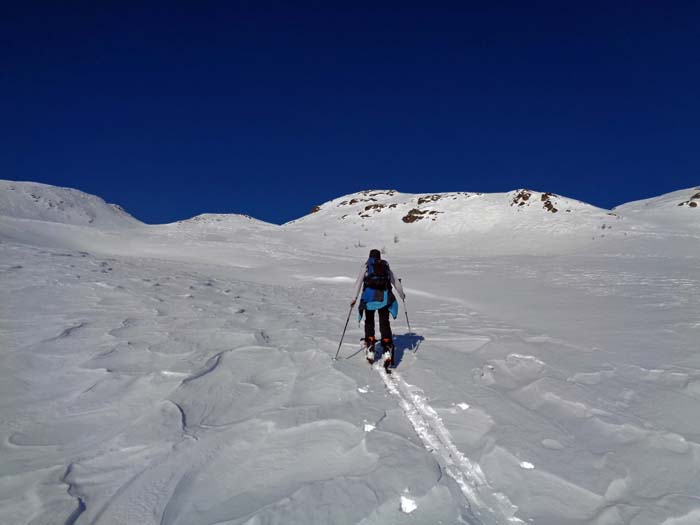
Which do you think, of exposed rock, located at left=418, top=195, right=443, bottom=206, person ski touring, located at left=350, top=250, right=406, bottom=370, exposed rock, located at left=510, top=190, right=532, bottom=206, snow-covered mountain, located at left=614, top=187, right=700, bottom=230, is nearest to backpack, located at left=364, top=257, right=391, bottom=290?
person ski touring, located at left=350, top=250, right=406, bottom=370

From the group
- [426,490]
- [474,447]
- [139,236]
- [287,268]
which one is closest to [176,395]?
[426,490]

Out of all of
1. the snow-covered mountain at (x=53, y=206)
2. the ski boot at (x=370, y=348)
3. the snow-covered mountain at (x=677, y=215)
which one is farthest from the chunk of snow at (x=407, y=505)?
the snow-covered mountain at (x=53, y=206)

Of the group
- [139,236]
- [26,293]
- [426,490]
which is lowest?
[426,490]

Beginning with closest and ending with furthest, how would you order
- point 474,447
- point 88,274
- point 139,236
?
point 474,447
point 88,274
point 139,236

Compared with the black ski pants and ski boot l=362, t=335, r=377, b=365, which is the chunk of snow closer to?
ski boot l=362, t=335, r=377, b=365

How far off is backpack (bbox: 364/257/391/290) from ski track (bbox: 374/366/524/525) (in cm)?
160

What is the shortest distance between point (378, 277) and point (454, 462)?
2943mm

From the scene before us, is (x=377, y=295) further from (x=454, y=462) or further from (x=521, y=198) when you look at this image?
(x=521, y=198)

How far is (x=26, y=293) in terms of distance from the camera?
23.1ft

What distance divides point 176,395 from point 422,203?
3389 cm

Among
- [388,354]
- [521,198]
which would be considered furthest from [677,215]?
[388,354]

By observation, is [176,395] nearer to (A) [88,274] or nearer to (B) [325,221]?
(A) [88,274]

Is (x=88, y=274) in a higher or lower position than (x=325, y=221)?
lower

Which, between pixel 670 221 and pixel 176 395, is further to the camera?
pixel 670 221
